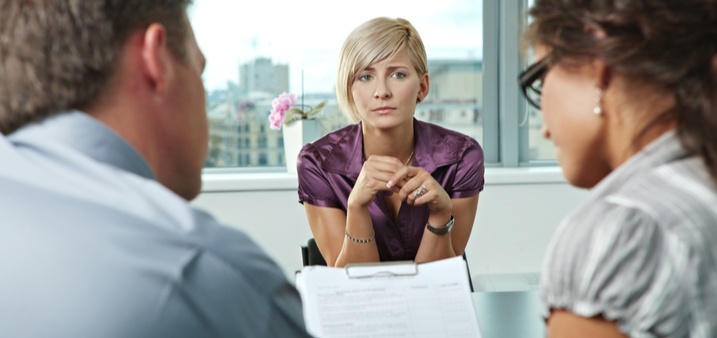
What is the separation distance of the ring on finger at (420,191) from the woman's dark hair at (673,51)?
1.44 meters

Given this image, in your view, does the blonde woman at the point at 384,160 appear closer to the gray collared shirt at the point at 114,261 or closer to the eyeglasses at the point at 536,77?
the eyeglasses at the point at 536,77

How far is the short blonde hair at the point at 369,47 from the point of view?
257 centimetres

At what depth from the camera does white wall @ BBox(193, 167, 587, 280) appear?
4383 millimetres

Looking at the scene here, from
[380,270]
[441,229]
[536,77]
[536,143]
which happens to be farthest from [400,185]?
[536,143]

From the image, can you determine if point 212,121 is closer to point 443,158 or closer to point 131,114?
point 443,158

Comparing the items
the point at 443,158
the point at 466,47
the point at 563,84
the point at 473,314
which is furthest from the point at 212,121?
the point at 563,84

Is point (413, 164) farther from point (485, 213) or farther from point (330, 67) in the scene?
point (330, 67)

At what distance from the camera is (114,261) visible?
2.60 ft

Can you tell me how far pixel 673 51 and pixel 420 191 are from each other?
1.48 m

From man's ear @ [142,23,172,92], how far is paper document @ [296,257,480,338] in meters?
0.86

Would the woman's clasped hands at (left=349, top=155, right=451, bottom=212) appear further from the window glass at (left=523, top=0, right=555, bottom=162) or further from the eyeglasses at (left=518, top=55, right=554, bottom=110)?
Result: the window glass at (left=523, top=0, right=555, bottom=162)

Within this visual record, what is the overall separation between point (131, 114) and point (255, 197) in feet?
11.4

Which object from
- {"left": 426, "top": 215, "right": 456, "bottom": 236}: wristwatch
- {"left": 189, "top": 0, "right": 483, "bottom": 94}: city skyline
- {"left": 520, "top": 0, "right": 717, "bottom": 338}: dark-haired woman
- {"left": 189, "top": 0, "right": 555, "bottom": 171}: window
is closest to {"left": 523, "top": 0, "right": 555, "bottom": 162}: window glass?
{"left": 189, "top": 0, "right": 555, "bottom": 171}: window

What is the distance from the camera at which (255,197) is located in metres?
4.41
